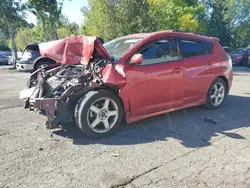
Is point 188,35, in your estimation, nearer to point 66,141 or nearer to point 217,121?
point 217,121

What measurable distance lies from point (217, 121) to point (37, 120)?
348 centimetres

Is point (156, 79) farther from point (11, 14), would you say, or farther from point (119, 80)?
point (11, 14)

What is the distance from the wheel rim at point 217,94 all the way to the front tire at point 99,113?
2.58 m

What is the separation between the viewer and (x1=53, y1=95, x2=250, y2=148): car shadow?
3826 millimetres

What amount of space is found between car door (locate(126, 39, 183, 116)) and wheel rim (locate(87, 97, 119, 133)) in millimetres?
348

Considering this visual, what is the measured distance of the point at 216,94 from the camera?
565 cm

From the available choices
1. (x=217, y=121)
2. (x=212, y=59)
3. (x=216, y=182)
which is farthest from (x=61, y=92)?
(x=212, y=59)

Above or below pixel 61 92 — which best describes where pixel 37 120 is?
below

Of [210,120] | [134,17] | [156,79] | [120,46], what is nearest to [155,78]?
[156,79]

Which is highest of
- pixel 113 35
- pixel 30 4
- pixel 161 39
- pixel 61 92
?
pixel 30 4

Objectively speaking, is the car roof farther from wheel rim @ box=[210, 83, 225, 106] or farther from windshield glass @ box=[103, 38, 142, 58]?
wheel rim @ box=[210, 83, 225, 106]

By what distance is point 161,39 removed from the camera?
4.54 metres

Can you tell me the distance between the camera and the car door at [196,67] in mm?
4848

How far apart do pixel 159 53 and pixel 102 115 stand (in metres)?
1.56
